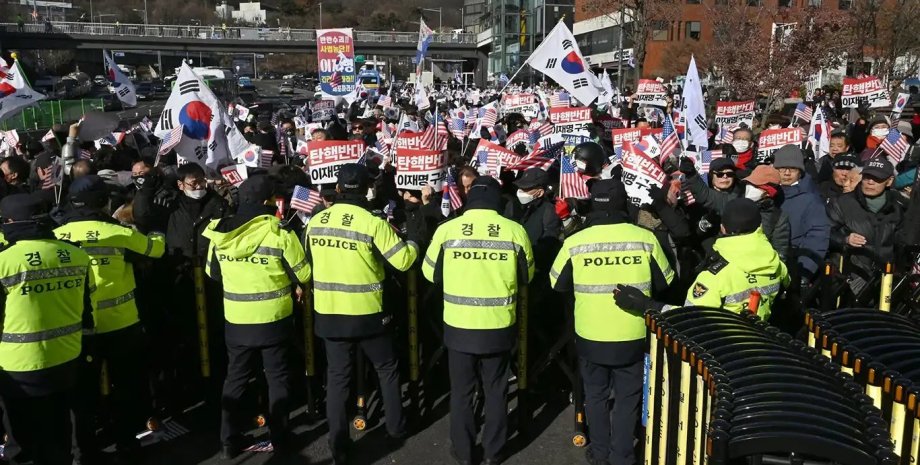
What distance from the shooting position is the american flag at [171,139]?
9.03 meters

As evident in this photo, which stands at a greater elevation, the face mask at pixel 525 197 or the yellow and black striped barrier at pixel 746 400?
the face mask at pixel 525 197

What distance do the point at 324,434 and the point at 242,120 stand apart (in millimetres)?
13009

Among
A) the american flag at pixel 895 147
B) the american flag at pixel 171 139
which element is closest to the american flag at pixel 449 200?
the american flag at pixel 171 139

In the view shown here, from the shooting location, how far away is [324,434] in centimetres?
621

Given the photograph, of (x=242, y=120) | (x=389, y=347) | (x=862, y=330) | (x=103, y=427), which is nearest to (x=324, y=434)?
(x=389, y=347)

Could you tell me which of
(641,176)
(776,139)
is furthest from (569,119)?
(641,176)

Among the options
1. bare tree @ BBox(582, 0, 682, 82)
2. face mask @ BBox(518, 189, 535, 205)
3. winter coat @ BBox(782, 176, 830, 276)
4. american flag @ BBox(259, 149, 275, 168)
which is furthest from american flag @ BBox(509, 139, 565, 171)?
bare tree @ BBox(582, 0, 682, 82)

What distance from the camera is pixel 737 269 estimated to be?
4.82 meters

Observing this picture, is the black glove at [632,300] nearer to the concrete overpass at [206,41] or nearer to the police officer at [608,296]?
the police officer at [608,296]

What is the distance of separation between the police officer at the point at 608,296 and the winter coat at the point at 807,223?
2.38 metres

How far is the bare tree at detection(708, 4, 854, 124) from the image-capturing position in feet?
92.9

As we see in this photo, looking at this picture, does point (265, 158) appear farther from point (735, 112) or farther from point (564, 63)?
point (735, 112)

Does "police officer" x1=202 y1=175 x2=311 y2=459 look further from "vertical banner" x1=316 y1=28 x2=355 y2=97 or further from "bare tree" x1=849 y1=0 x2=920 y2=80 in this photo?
"bare tree" x1=849 y1=0 x2=920 y2=80

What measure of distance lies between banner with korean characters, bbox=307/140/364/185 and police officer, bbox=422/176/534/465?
8.70ft
